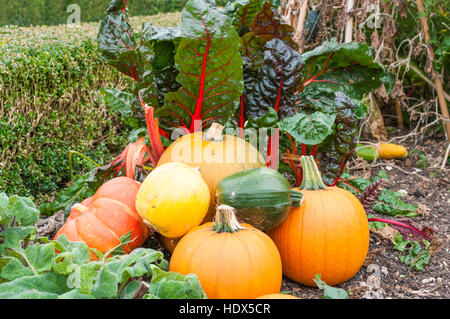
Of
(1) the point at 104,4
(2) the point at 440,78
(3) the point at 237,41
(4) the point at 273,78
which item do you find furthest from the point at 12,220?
(1) the point at 104,4

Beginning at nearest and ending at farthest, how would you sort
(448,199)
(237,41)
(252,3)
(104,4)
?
(237,41), (252,3), (448,199), (104,4)

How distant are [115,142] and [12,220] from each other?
8.09 feet

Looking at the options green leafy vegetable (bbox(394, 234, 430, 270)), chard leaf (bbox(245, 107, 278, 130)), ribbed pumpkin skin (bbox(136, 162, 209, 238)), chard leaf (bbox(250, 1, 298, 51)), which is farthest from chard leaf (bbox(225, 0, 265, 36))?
green leafy vegetable (bbox(394, 234, 430, 270))

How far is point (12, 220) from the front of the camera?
1.48 metres

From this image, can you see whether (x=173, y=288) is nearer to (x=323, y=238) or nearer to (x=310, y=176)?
(x=323, y=238)

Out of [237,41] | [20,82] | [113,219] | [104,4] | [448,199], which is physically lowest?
[448,199]

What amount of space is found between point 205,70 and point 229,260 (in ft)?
3.04

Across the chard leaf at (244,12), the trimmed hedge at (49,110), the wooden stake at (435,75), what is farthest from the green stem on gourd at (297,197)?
the wooden stake at (435,75)

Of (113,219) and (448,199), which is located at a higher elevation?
(113,219)

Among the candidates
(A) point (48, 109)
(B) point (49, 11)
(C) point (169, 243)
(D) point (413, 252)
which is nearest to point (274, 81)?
(C) point (169, 243)

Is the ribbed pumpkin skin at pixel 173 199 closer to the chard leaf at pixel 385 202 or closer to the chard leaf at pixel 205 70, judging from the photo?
the chard leaf at pixel 205 70

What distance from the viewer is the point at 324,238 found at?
1.73 metres

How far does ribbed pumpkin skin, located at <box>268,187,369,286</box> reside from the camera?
1.73 meters

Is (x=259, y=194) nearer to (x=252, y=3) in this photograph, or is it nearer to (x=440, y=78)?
(x=252, y=3)
